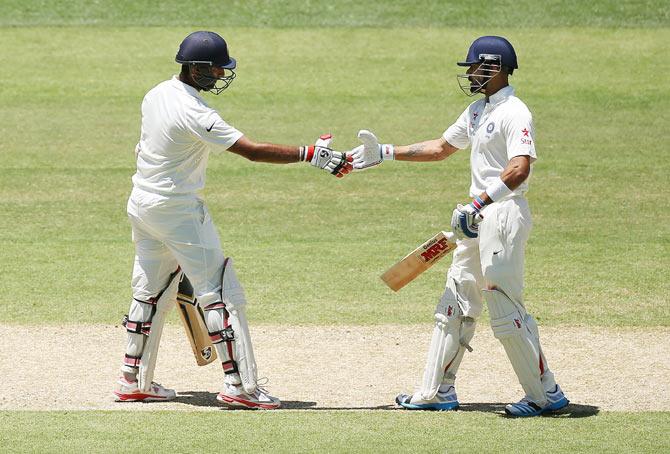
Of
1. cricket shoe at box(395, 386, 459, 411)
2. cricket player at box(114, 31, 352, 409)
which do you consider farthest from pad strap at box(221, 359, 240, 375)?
cricket shoe at box(395, 386, 459, 411)

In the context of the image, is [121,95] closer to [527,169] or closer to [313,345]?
[313,345]

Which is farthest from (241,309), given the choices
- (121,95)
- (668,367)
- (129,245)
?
(121,95)

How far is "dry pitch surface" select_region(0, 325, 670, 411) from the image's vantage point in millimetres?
7926

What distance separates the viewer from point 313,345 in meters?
9.19

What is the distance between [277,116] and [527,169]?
10380 mm

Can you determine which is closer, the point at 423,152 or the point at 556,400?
the point at 556,400

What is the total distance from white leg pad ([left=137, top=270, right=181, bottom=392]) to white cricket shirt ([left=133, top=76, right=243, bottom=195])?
0.68m

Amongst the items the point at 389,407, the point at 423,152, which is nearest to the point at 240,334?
the point at 389,407

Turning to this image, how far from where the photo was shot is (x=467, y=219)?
736 centimetres

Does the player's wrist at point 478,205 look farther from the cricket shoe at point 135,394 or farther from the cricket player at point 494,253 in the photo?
the cricket shoe at point 135,394

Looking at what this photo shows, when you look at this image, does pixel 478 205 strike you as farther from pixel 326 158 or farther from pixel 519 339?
pixel 326 158

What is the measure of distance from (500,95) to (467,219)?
0.86 metres

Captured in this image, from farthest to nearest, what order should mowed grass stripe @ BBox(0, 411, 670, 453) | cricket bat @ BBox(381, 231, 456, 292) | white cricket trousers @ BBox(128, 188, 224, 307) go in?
cricket bat @ BBox(381, 231, 456, 292) → white cricket trousers @ BBox(128, 188, 224, 307) → mowed grass stripe @ BBox(0, 411, 670, 453)

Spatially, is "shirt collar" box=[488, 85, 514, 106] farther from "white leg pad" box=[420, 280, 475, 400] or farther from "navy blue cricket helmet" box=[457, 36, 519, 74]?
"white leg pad" box=[420, 280, 475, 400]
